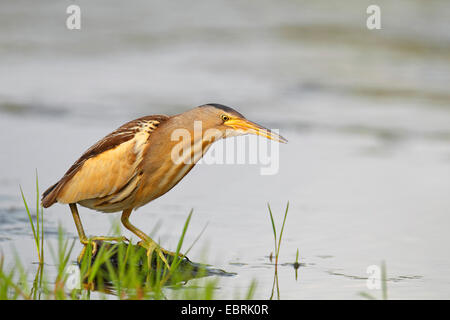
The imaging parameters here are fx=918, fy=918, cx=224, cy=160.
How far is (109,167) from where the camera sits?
477 cm

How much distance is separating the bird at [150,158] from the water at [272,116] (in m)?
0.37

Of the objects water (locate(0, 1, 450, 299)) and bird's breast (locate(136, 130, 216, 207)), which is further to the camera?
water (locate(0, 1, 450, 299))

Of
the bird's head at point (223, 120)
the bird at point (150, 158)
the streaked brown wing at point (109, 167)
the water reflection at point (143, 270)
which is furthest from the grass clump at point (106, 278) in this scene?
the bird's head at point (223, 120)

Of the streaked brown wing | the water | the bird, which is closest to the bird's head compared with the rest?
the bird

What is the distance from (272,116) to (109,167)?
530 cm

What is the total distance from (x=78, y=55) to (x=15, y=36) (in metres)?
1.43

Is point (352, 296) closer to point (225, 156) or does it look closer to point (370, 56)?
point (225, 156)

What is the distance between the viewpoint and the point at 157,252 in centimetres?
469

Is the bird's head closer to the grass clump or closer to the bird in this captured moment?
the bird

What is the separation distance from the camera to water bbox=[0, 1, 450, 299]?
5.39 m

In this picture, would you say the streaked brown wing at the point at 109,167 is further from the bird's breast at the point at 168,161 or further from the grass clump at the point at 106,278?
the grass clump at the point at 106,278

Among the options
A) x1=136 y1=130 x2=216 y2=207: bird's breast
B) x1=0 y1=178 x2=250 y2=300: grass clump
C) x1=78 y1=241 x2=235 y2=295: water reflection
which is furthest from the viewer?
x1=136 y1=130 x2=216 y2=207: bird's breast

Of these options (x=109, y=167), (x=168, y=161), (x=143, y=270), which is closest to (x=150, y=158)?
(x=168, y=161)
